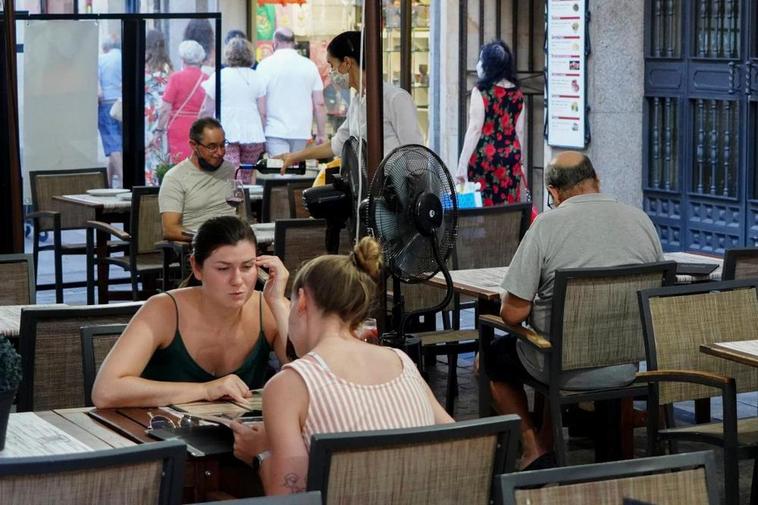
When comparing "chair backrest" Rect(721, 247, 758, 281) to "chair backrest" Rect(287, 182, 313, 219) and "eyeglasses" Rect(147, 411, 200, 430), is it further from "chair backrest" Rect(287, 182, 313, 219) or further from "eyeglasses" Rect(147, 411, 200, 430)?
"chair backrest" Rect(287, 182, 313, 219)

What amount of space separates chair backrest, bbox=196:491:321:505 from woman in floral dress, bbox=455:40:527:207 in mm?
9201

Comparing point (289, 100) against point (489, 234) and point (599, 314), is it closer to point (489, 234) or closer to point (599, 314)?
point (489, 234)

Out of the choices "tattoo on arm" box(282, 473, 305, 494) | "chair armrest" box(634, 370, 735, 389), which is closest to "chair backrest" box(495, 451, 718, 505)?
"tattoo on arm" box(282, 473, 305, 494)

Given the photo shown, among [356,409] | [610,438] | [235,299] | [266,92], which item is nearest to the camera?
[356,409]

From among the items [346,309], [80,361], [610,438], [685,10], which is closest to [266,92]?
[685,10]

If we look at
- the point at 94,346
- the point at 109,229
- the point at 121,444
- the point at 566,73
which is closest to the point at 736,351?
the point at 94,346

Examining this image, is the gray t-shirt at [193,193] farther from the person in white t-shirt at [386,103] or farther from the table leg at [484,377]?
the table leg at [484,377]

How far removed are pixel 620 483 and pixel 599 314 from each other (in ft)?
9.49

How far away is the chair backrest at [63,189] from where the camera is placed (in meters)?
11.4

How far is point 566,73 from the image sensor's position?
13.4 m

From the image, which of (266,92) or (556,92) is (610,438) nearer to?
(556,92)

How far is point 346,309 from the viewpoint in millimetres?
3936

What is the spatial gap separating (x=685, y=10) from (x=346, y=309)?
8.80 metres

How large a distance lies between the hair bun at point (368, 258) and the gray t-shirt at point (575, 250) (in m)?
2.19
